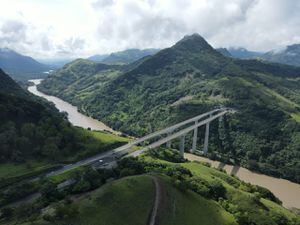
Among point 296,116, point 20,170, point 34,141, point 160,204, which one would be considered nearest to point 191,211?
point 160,204

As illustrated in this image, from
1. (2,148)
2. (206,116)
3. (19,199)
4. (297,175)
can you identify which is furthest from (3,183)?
(206,116)

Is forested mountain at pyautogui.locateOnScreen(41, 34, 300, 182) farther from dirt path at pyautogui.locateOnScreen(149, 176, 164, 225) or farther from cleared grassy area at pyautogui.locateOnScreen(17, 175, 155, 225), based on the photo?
cleared grassy area at pyautogui.locateOnScreen(17, 175, 155, 225)

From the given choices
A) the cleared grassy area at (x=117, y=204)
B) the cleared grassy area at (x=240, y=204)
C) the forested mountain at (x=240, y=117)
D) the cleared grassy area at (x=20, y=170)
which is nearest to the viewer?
the cleared grassy area at (x=117, y=204)

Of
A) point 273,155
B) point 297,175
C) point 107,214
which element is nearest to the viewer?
point 107,214

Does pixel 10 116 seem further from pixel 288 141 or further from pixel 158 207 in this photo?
pixel 288 141

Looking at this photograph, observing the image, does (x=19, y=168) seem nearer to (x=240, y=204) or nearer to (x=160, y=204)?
(x=160, y=204)

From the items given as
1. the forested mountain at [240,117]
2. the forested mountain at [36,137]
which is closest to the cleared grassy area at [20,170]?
the forested mountain at [36,137]

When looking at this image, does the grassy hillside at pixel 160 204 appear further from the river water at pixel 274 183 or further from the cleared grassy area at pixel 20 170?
the river water at pixel 274 183

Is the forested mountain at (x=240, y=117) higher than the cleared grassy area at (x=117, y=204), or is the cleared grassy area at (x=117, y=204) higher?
the forested mountain at (x=240, y=117)
